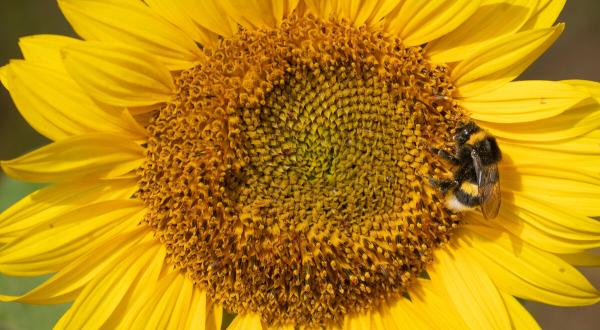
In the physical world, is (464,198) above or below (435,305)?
above

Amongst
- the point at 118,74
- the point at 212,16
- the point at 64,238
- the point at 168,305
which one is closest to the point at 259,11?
the point at 212,16

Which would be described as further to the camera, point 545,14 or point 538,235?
point 538,235

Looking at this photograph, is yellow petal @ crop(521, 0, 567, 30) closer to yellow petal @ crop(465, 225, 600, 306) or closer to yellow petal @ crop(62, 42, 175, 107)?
yellow petal @ crop(465, 225, 600, 306)

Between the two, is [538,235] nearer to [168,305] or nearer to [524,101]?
[524,101]

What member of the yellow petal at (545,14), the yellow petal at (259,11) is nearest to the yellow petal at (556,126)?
the yellow petal at (545,14)

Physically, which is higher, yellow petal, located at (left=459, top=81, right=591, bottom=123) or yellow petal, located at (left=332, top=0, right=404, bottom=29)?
yellow petal, located at (left=332, top=0, right=404, bottom=29)

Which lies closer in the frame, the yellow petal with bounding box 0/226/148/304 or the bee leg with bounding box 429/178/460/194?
the yellow petal with bounding box 0/226/148/304

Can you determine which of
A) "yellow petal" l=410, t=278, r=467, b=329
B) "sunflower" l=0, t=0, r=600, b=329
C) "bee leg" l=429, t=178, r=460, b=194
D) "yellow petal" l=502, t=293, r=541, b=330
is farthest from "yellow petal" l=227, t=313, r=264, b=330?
"yellow petal" l=502, t=293, r=541, b=330
